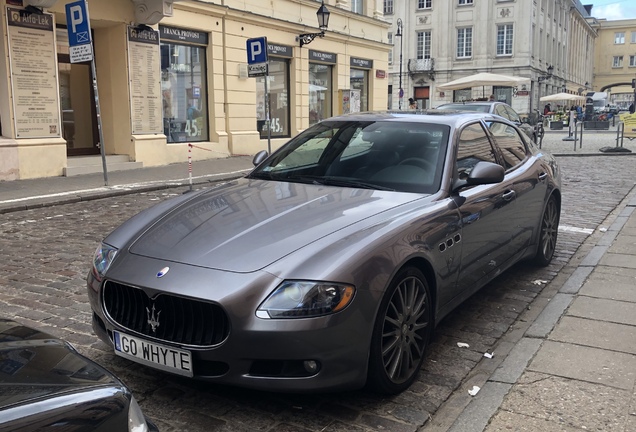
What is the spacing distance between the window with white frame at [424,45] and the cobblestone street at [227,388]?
172 feet

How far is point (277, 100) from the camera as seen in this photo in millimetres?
20797

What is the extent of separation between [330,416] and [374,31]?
2388 cm

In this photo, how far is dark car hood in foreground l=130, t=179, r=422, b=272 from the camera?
303 centimetres

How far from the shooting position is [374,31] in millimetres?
25188

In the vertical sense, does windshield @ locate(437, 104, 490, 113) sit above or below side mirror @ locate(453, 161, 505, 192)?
above

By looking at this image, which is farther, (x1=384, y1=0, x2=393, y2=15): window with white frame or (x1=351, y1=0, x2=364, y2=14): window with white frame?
(x1=384, y1=0, x2=393, y2=15): window with white frame

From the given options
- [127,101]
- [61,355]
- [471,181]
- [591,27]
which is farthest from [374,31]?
[591,27]

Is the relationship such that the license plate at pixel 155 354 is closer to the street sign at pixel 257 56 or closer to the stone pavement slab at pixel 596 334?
the stone pavement slab at pixel 596 334

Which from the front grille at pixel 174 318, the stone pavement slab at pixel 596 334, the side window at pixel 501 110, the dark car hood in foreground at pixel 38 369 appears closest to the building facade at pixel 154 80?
the side window at pixel 501 110

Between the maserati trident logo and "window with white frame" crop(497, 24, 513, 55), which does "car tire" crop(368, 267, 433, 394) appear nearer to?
the maserati trident logo

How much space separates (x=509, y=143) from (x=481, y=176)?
1558 mm

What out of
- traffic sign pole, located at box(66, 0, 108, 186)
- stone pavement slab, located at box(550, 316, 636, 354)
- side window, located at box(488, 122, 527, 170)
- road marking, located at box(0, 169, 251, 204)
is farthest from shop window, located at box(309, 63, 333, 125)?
stone pavement slab, located at box(550, 316, 636, 354)

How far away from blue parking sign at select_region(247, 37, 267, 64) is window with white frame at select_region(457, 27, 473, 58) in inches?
1826

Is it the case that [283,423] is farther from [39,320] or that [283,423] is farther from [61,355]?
[39,320]
